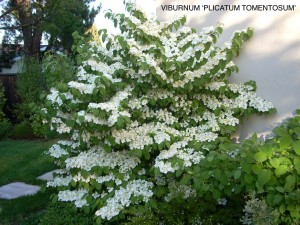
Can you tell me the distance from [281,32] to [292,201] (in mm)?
1822

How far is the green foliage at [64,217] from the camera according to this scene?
11.2 feet

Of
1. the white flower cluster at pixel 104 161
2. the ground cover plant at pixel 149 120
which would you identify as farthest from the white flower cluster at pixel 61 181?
the white flower cluster at pixel 104 161

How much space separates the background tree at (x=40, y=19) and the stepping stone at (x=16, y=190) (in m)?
5.04

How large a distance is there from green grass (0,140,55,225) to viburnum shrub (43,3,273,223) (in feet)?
1.85

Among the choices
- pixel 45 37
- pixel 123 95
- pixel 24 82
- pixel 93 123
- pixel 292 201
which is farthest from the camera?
pixel 45 37

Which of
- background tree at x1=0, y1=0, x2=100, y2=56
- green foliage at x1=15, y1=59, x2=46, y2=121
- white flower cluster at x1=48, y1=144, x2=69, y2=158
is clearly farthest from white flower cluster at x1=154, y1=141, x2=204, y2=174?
green foliage at x1=15, y1=59, x2=46, y2=121

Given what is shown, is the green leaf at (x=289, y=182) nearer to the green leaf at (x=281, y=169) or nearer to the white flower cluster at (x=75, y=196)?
the green leaf at (x=281, y=169)

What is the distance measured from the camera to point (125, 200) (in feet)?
10.8

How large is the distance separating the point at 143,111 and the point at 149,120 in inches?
4.6

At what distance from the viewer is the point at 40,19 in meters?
10.0

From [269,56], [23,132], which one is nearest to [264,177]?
[269,56]

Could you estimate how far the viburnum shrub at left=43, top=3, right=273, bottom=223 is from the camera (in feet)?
10.6

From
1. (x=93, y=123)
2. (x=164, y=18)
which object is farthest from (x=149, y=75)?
(x=164, y=18)

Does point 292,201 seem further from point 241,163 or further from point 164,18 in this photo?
point 164,18
